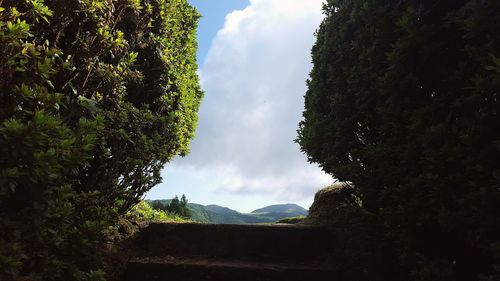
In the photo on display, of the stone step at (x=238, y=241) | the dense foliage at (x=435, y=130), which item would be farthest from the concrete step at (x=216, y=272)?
the dense foliage at (x=435, y=130)

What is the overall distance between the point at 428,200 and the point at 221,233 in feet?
9.70

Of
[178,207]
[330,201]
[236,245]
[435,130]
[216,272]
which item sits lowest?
[216,272]

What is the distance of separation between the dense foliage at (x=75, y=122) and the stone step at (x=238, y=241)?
626mm

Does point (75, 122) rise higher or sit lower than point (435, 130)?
higher

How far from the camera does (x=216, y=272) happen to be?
4371 mm

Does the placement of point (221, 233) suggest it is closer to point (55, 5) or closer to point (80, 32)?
point (80, 32)

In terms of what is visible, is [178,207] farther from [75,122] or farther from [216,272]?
[75,122]

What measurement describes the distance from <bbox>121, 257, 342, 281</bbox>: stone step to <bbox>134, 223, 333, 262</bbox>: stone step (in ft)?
1.68

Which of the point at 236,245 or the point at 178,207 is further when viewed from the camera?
the point at 178,207

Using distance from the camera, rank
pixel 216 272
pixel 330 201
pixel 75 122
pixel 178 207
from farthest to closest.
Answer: pixel 178 207
pixel 330 201
pixel 216 272
pixel 75 122

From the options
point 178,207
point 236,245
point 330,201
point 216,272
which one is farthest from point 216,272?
point 178,207

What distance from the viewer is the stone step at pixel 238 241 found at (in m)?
4.99

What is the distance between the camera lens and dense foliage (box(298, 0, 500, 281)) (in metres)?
2.31

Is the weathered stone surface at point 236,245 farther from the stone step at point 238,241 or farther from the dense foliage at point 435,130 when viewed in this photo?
the dense foliage at point 435,130
